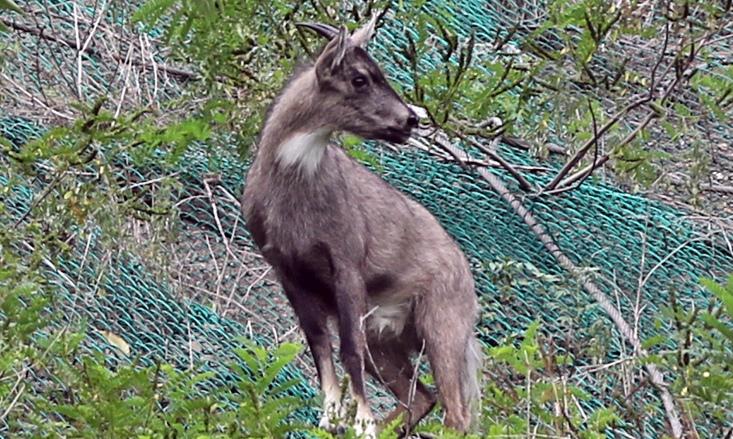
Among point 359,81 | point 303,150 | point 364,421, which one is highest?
point 359,81

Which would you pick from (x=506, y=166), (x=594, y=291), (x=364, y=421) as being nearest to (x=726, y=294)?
(x=364, y=421)

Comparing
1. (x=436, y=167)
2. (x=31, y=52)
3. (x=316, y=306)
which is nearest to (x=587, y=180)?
(x=436, y=167)

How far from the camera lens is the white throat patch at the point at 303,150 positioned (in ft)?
24.6

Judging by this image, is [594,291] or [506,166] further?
[506,166]

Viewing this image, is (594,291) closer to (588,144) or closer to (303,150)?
(588,144)

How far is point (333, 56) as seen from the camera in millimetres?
7340

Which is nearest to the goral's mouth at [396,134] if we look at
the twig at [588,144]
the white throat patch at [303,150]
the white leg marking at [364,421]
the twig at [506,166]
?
the white throat patch at [303,150]

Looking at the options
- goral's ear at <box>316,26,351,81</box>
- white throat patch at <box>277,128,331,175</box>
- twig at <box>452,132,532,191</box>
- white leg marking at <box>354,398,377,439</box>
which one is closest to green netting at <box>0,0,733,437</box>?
twig at <box>452,132,532,191</box>

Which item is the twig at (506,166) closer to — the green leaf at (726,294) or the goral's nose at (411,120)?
the goral's nose at (411,120)

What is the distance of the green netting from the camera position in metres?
8.09

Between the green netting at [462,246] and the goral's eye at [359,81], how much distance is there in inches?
59.4

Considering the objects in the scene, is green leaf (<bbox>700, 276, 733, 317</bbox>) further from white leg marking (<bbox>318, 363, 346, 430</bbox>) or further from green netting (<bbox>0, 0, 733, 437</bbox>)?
white leg marking (<bbox>318, 363, 346, 430</bbox>)

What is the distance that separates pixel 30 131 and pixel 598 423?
12.6 ft

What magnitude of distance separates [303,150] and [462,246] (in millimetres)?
1986
